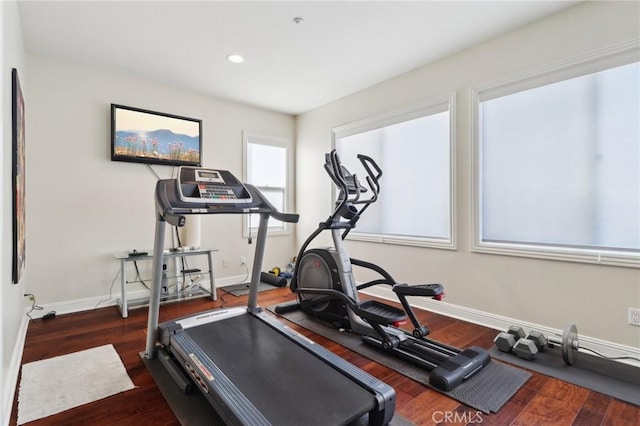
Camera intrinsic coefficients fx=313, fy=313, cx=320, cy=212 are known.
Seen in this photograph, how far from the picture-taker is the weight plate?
82.9 inches

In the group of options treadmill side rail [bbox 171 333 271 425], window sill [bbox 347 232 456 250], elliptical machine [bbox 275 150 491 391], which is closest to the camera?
treadmill side rail [bbox 171 333 271 425]

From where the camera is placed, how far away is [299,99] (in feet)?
14.8

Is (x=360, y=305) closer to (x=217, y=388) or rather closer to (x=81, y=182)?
(x=217, y=388)

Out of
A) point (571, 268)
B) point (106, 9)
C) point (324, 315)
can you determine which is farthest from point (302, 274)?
point (106, 9)

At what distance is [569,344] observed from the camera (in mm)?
2098

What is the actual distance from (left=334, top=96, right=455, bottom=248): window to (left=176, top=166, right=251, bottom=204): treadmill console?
2.16 m

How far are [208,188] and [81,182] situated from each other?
2214 millimetres

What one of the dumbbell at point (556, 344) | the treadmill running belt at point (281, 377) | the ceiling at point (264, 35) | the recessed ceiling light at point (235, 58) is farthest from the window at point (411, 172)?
the treadmill running belt at point (281, 377)

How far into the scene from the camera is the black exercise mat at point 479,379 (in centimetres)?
180

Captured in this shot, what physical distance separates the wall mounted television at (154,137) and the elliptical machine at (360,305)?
2181mm

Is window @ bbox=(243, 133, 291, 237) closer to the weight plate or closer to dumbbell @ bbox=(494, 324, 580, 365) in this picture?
dumbbell @ bbox=(494, 324, 580, 365)

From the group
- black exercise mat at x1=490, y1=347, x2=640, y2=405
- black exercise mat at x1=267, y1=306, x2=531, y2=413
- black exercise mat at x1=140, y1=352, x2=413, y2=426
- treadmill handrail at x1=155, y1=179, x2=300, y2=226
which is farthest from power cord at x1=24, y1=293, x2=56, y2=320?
black exercise mat at x1=490, y1=347, x2=640, y2=405

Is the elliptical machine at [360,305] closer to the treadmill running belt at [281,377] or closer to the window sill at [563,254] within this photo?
the treadmill running belt at [281,377]

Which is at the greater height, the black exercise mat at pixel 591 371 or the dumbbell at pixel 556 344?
the dumbbell at pixel 556 344
